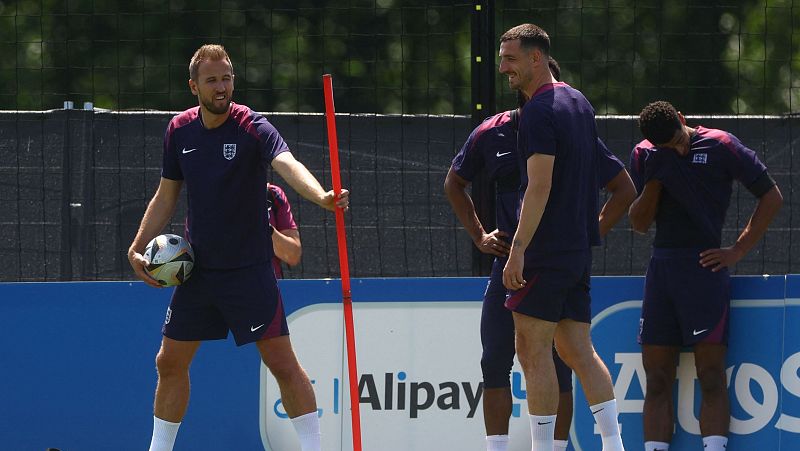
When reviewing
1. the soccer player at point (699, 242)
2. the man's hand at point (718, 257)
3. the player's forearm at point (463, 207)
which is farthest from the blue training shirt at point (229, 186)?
the man's hand at point (718, 257)

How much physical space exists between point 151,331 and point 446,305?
1733mm

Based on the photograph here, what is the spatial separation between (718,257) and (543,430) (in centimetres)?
159

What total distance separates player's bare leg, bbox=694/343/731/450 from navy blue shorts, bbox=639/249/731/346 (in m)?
0.06

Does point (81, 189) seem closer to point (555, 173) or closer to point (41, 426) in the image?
point (41, 426)

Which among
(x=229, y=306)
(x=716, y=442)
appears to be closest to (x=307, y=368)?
(x=229, y=306)

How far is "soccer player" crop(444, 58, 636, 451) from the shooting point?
6.57m

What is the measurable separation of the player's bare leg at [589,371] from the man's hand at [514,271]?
0.43 metres

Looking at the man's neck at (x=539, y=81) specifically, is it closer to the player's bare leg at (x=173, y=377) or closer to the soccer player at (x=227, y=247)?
the soccer player at (x=227, y=247)

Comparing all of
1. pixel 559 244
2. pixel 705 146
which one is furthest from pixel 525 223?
pixel 705 146

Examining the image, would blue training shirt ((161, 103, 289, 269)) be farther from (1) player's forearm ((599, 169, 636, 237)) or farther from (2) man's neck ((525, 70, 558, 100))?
(1) player's forearm ((599, 169, 636, 237))

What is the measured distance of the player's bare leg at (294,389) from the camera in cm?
624

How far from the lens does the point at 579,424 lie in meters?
7.53

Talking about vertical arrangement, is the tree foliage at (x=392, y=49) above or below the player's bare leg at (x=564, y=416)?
above

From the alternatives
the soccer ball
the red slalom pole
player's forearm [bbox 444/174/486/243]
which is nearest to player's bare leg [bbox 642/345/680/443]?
player's forearm [bbox 444/174/486/243]
